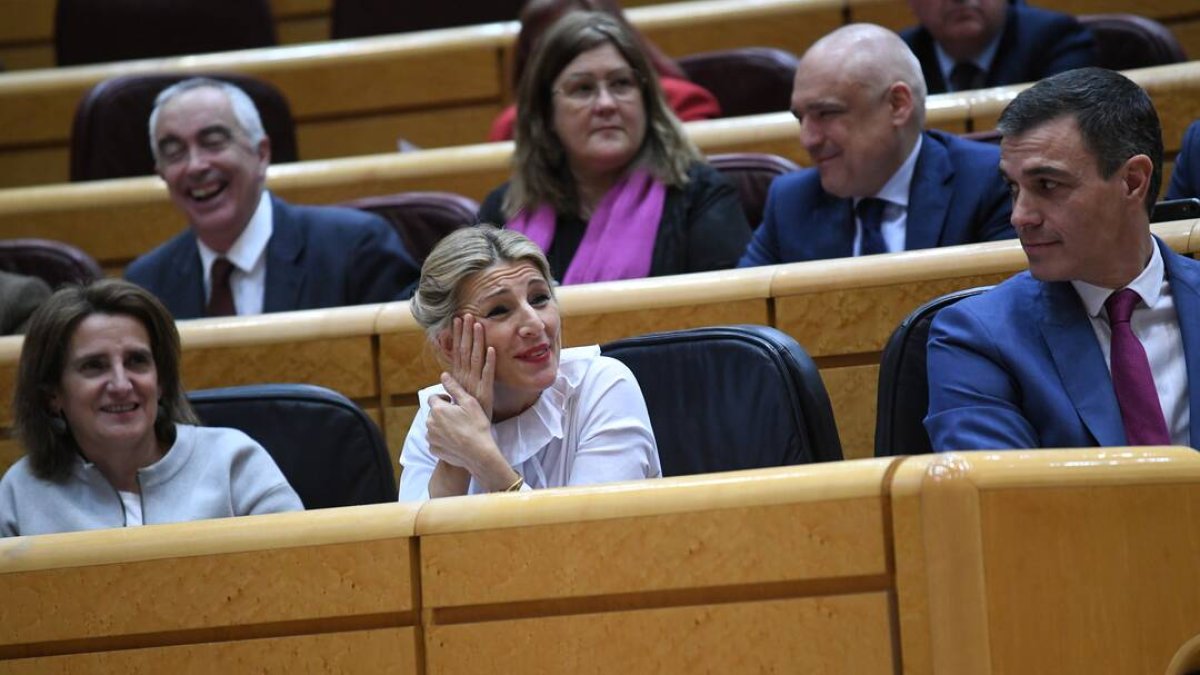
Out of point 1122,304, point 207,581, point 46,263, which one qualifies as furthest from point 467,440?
point 46,263

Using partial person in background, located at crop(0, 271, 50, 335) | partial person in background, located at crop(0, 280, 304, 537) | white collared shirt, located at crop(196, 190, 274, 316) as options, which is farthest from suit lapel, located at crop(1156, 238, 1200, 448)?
partial person in background, located at crop(0, 271, 50, 335)

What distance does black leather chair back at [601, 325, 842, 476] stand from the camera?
1.46 meters

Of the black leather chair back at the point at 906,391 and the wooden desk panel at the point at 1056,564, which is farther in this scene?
the black leather chair back at the point at 906,391

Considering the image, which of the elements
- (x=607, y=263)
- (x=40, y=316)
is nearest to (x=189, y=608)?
(x=40, y=316)

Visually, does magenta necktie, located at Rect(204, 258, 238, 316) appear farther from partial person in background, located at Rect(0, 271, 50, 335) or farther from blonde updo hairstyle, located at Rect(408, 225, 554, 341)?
blonde updo hairstyle, located at Rect(408, 225, 554, 341)

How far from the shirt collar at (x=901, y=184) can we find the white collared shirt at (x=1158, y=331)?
0.53 meters

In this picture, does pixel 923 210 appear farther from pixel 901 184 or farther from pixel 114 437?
pixel 114 437

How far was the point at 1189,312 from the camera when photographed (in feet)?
4.44

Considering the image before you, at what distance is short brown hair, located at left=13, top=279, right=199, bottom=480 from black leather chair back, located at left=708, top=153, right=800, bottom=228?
0.78m

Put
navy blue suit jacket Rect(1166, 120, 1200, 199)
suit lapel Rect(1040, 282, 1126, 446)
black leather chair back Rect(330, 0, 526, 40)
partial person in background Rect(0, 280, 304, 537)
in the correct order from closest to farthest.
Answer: suit lapel Rect(1040, 282, 1126, 446) → partial person in background Rect(0, 280, 304, 537) → navy blue suit jacket Rect(1166, 120, 1200, 199) → black leather chair back Rect(330, 0, 526, 40)

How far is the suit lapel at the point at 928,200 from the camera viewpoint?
185 cm

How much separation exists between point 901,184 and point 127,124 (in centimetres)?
142

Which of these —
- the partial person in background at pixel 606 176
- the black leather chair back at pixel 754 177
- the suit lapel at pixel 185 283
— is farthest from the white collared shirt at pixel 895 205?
the suit lapel at pixel 185 283

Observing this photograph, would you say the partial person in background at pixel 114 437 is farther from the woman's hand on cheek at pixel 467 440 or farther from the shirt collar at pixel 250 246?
the shirt collar at pixel 250 246
